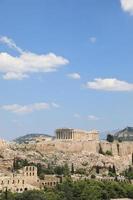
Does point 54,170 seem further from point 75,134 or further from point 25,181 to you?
point 75,134

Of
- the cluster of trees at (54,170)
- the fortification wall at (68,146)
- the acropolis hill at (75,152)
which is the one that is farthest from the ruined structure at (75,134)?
the cluster of trees at (54,170)

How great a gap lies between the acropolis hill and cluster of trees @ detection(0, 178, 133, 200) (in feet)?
43.3

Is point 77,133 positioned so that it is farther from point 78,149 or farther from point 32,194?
point 32,194

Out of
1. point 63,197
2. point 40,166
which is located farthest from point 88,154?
point 63,197

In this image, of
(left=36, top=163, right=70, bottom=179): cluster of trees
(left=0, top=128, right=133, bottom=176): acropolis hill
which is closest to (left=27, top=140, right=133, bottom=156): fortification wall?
(left=0, top=128, right=133, bottom=176): acropolis hill

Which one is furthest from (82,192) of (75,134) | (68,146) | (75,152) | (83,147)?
(75,134)

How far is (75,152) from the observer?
9319 cm

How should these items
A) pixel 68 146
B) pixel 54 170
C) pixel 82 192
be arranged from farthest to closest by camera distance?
1. pixel 68 146
2. pixel 54 170
3. pixel 82 192

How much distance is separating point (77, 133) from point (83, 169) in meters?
25.6

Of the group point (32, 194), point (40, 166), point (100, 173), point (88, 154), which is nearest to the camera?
point (32, 194)

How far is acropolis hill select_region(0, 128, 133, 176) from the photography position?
3290 inches

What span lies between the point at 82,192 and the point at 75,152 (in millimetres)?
30326

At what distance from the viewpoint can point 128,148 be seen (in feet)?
332

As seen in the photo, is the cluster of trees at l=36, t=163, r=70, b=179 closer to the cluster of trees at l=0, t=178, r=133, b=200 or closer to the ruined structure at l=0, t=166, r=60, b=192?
the ruined structure at l=0, t=166, r=60, b=192
